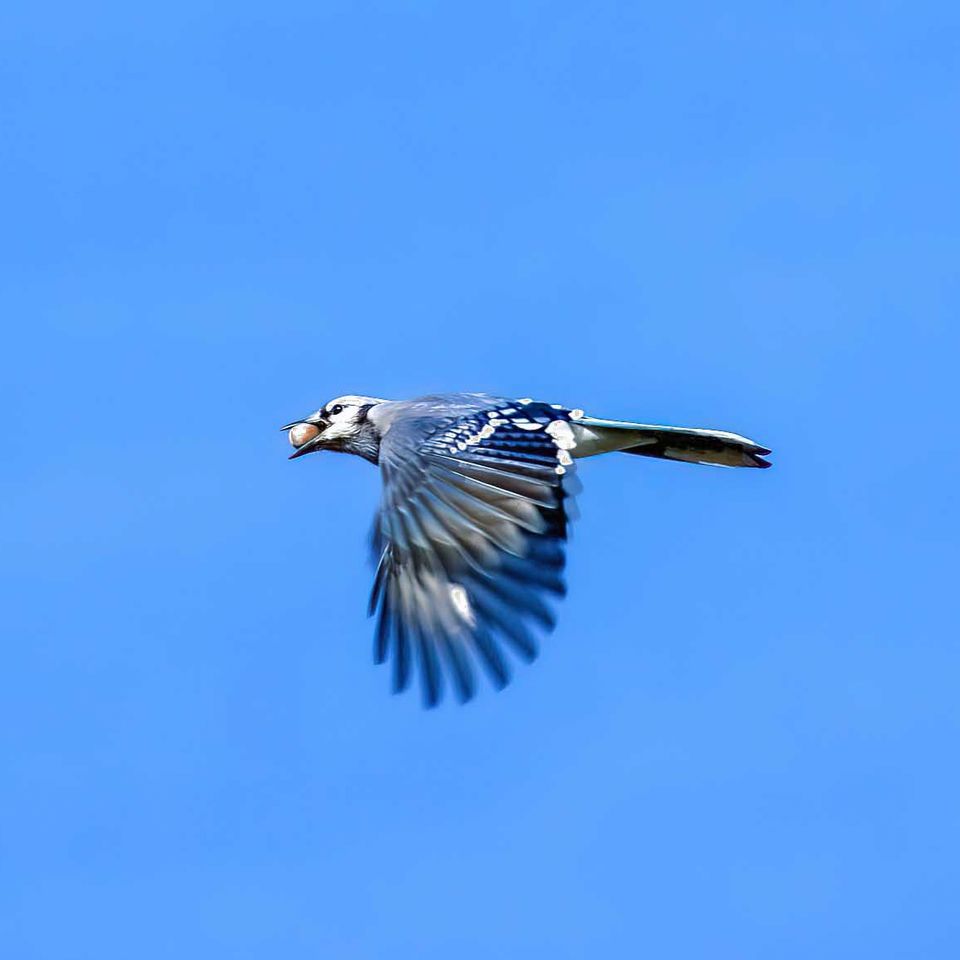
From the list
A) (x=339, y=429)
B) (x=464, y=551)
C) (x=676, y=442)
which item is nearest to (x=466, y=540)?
(x=464, y=551)

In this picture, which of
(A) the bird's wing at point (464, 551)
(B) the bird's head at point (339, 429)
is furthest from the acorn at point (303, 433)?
(A) the bird's wing at point (464, 551)

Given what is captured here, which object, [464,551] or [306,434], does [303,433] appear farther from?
[464,551]

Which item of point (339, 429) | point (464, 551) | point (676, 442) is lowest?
point (464, 551)

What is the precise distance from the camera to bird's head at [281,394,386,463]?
14.0 m

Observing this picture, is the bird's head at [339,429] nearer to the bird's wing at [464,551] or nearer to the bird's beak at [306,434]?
the bird's beak at [306,434]

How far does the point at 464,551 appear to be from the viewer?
10242 millimetres

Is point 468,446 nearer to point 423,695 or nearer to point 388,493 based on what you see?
point 388,493

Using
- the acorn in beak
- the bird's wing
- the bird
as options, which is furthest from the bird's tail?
the acorn in beak

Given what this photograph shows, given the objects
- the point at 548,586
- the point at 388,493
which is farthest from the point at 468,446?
the point at 548,586

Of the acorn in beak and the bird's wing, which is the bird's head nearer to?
the acorn in beak

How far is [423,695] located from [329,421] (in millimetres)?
4873

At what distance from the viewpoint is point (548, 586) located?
9.95m

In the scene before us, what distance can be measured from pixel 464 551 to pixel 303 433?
14.6 feet

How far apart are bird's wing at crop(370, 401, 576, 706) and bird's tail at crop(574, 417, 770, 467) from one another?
1305mm
